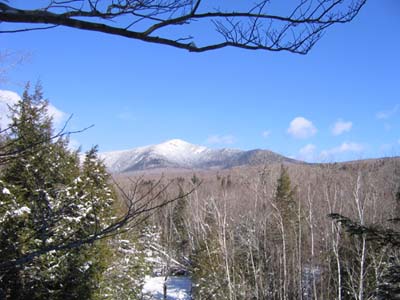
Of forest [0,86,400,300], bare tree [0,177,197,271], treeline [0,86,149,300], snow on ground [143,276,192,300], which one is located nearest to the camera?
bare tree [0,177,197,271]

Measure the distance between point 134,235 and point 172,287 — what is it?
43.5 feet

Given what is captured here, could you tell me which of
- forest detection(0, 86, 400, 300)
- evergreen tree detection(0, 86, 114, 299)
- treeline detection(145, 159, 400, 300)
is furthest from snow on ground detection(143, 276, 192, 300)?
evergreen tree detection(0, 86, 114, 299)

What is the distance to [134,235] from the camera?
63.6 feet

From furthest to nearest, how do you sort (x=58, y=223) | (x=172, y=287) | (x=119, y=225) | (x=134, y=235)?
(x=172, y=287) < (x=134, y=235) < (x=58, y=223) < (x=119, y=225)

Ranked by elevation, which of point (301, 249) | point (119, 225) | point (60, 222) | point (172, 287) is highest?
point (119, 225)

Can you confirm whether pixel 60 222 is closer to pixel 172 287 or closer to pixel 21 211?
pixel 21 211

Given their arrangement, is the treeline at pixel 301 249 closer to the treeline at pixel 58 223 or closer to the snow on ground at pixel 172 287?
the treeline at pixel 58 223

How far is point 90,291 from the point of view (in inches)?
471

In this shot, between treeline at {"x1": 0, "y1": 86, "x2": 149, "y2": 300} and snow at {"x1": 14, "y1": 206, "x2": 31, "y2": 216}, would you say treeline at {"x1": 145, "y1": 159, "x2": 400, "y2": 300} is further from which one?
snow at {"x1": 14, "y1": 206, "x2": 31, "y2": 216}

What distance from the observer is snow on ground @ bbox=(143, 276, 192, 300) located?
27.9 m

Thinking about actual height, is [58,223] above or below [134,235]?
above

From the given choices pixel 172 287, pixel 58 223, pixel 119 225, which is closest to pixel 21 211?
pixel 58 223

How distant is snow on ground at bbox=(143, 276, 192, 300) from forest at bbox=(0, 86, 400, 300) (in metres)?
1.94

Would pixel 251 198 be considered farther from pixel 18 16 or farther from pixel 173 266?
pixel 18 16
